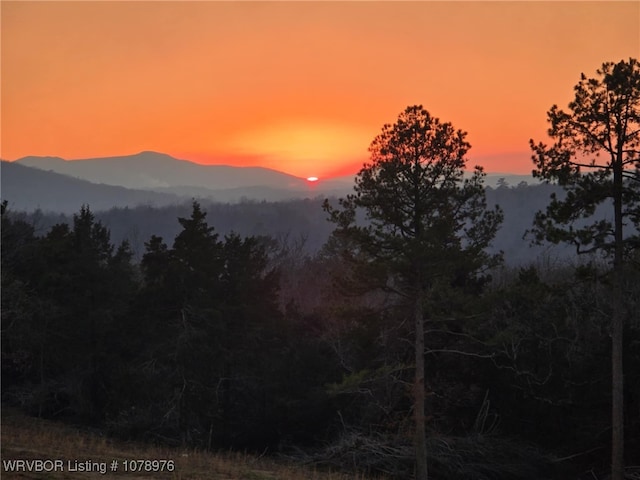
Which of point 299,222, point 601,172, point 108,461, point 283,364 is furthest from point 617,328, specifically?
point 299,222

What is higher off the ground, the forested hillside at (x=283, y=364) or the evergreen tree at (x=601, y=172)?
the evergreen tree at (x=601, y=172)

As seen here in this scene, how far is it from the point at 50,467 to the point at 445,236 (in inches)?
478

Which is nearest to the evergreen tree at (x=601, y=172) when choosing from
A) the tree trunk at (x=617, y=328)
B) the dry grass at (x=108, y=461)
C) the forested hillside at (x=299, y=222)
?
the tree trunk at (x=617, y=328)

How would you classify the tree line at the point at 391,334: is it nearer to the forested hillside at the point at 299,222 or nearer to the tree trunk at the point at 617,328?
the tree trunk at the point at 617,328

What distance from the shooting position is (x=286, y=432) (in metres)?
29.1

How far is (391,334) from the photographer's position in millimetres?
24750

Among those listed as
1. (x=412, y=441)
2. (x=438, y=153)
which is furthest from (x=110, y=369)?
(x=438, y=153)

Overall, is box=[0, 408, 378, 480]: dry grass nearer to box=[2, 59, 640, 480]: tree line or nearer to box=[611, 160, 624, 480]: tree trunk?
box=[2, 59, 640, 480]: tree line

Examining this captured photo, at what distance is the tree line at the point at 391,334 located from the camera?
17.0 metres

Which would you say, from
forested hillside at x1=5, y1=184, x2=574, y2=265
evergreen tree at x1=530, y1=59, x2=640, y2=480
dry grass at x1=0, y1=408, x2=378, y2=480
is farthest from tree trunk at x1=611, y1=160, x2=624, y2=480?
forested hillside at x1=5, y1=184, x2=574, y2=265

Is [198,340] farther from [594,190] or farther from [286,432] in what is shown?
[594,190]

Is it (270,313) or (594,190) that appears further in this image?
(270,313)

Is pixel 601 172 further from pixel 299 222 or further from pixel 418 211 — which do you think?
pixel 299 222

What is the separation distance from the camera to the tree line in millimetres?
16969
